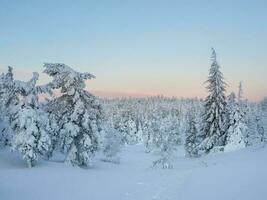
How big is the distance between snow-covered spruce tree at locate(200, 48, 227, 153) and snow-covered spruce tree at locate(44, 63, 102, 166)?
15873 millimetres

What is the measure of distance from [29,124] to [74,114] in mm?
5037

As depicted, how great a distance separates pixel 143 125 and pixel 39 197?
132427 mm

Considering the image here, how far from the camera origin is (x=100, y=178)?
28.1 metres

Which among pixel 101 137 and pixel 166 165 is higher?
pixel 101 137

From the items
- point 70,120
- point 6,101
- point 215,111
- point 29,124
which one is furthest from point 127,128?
point 29,124

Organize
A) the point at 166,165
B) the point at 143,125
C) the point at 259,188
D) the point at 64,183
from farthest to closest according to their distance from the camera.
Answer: the point at 143,125
the point at 166,165
the point at 64,183
the point at 259,188

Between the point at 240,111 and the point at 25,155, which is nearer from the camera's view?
the point at 25,155

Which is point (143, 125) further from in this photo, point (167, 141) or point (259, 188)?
point (259, 188)

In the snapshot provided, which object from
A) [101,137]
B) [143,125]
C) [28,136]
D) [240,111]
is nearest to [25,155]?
[28,136]

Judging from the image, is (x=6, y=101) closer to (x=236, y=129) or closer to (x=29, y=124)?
(x=29, y=124)

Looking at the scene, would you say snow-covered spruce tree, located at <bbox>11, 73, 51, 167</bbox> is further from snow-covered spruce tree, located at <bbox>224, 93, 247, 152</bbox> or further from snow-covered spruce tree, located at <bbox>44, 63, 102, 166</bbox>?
snow-covered spruce tree, located at <bbox>224, 93, 247, 152</bbox>

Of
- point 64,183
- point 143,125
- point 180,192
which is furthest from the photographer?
point 143,125

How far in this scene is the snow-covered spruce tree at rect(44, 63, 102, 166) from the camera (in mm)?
32906

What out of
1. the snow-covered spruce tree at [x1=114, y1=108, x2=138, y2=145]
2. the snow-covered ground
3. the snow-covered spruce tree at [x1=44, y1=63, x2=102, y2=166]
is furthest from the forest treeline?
the snow-covered spruce tree at [x1=114, y1=108, x2=138, y2=145]
